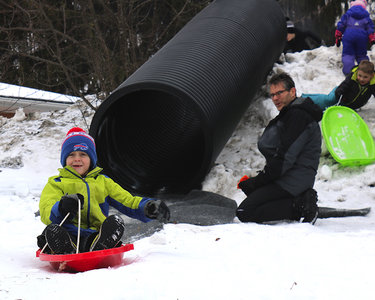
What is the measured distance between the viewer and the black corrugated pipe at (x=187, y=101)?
440cm

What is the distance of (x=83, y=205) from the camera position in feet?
8.41

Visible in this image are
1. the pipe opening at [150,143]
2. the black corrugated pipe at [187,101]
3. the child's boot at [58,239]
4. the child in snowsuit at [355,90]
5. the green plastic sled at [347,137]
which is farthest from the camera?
the child in snowsuit at [355,90]

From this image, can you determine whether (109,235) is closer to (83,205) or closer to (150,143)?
(83,205)

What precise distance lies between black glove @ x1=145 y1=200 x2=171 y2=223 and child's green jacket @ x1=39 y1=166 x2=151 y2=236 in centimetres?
6

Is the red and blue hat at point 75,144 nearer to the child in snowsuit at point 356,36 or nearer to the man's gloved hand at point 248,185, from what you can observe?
the man's gloved hand at point 248,185

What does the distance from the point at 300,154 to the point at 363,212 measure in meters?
0.80

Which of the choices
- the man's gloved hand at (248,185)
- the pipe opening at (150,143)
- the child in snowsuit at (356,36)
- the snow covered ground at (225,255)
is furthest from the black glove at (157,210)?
the child in snowsuit at (356,36)

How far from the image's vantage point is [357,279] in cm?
199

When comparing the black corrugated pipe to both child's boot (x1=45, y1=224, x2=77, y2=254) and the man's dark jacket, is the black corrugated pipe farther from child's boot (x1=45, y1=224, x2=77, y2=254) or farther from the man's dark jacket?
child's boot (x1=45, y1=224, x2=77, y2=254)

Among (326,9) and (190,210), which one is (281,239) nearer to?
(190,210)

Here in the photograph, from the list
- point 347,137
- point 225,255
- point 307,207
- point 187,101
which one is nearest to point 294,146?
point 307,207

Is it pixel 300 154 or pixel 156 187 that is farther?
pixel 156 187

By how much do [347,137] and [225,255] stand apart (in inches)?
129

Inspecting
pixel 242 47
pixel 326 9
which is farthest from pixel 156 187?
pixel 326 9
